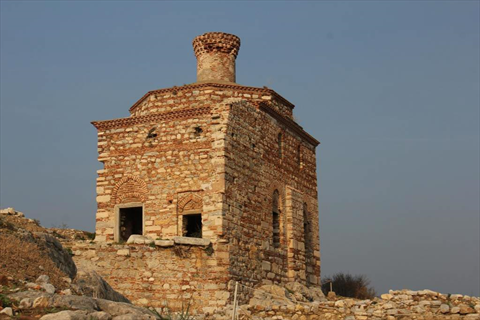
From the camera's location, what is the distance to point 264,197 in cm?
1666

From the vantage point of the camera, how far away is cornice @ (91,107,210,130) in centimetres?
1597

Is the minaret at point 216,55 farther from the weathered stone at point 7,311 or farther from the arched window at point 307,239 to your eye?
the weathered stone at point 7,311

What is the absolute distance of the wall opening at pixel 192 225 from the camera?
15.6 m

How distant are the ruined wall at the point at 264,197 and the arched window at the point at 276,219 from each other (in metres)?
0.09

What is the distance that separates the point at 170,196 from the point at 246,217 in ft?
6.77

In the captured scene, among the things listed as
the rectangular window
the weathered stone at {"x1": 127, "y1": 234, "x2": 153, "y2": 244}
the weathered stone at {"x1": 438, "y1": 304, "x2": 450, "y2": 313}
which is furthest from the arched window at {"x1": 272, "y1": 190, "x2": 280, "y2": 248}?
the weathered stone at {"x1": 438, "y1": 304, "x2": 450, "y2": 313}

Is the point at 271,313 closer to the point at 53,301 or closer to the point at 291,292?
the point at 291,292

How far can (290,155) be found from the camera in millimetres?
18500

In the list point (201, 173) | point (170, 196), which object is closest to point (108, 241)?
point (170, 196)

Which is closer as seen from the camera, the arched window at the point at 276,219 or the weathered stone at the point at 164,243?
the weathered stone at the point at 164,243

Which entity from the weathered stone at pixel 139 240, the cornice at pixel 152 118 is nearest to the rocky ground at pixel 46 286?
the weathered stone at pixel 139 240

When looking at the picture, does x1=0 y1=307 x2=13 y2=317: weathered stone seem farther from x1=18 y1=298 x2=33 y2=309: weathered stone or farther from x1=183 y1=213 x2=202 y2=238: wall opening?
x1=183 y1=213 x2=202 y2=238: wall opening

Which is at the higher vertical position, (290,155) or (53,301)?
(290,155)

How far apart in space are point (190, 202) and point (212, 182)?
87 cm
